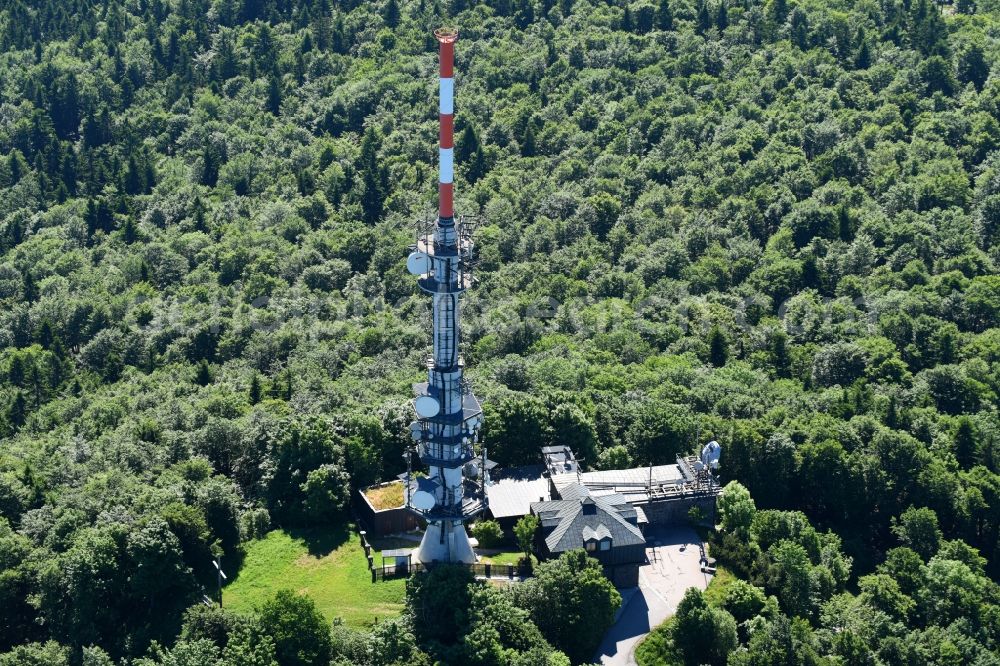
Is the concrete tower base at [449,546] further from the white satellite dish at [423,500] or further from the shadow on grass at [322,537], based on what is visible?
the shadow on grass at [322,537]

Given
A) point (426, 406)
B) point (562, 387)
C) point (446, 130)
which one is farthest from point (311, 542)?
point (446, 130)

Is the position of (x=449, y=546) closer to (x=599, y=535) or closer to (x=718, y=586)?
(x=599, y=535)

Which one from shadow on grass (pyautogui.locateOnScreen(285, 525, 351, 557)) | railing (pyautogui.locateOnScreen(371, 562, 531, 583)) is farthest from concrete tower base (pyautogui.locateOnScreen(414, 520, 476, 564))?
shadow on grass (pyautogui.locateOnScreen(285, 525, 351, 557))

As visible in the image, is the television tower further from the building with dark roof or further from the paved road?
the paved road

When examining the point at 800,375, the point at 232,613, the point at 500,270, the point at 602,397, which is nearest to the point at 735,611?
the point at 602,397

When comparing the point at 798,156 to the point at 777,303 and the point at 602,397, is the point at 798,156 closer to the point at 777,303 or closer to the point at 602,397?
the point at 777,303

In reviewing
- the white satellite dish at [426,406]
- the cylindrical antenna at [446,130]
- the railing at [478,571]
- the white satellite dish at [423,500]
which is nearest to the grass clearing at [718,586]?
the railing at [478,571]
